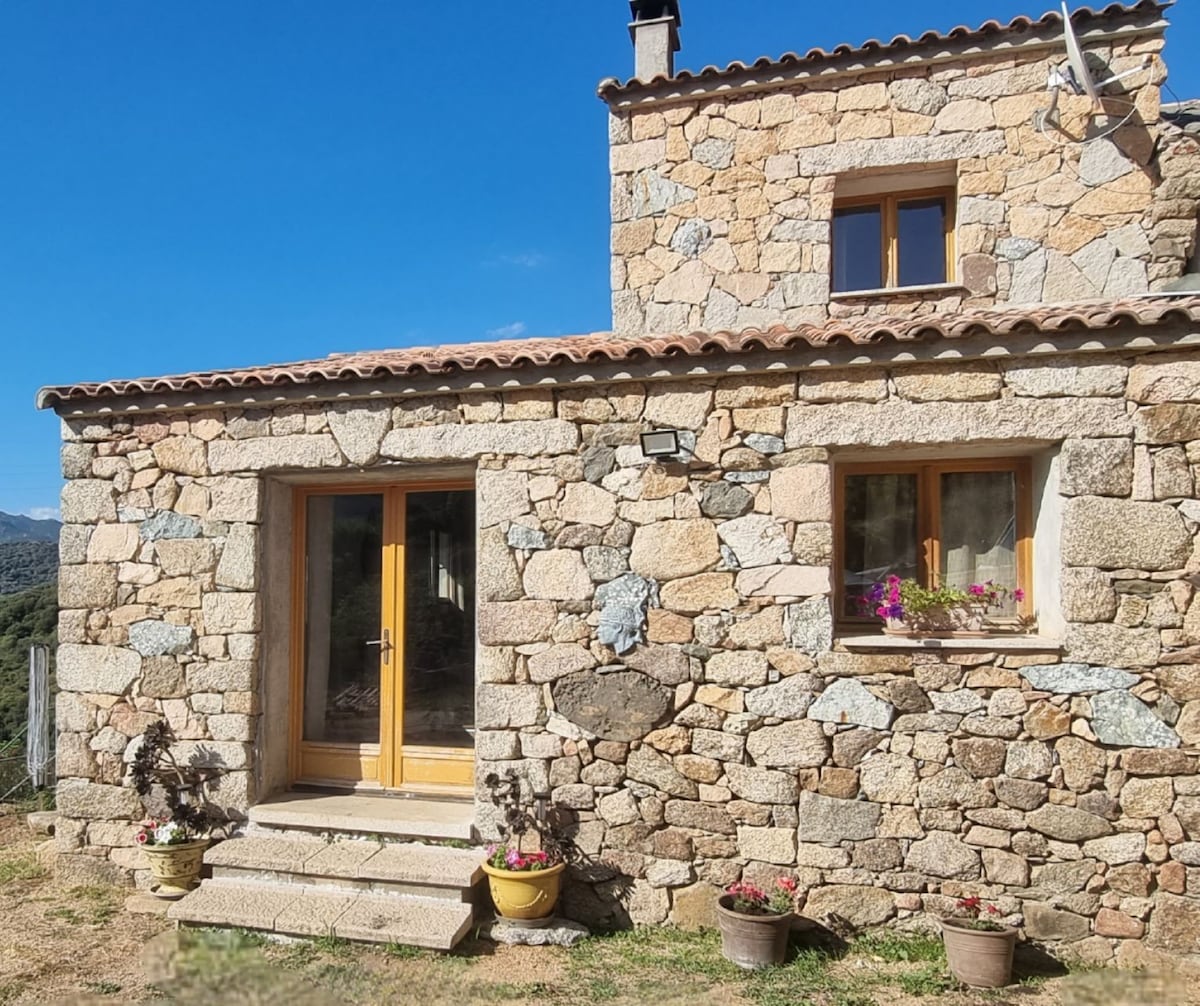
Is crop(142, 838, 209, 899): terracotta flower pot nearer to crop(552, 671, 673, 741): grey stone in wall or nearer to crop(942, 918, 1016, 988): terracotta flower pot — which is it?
crop(552, 671, 673, 741): grey stone in wall

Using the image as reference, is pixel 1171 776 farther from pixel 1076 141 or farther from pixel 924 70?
pixel 924 70

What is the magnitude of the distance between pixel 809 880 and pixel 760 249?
479cm

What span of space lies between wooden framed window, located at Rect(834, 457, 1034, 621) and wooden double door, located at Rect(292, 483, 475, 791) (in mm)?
2478

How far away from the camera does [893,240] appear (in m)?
6.54

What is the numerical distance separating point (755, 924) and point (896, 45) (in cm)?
640

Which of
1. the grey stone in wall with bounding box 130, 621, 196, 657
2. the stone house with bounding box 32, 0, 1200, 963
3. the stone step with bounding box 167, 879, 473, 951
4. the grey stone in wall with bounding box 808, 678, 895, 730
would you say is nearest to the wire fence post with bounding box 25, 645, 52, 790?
the stone house with bounding box 32, 0, 1200, 963

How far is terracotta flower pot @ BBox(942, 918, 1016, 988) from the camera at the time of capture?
388 cm

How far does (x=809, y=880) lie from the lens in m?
4.36

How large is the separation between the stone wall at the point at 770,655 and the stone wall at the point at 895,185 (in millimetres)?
2309

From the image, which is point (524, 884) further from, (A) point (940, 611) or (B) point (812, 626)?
(A) point (940, 611)

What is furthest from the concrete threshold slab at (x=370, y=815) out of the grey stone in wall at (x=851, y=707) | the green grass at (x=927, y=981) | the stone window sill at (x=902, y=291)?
the stone window sill at (x=902, y=291)

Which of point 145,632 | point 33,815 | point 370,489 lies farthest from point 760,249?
point 33,815

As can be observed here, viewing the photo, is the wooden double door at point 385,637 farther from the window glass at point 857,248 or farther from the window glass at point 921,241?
the window glass at point 921,241

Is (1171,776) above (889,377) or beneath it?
beneath
